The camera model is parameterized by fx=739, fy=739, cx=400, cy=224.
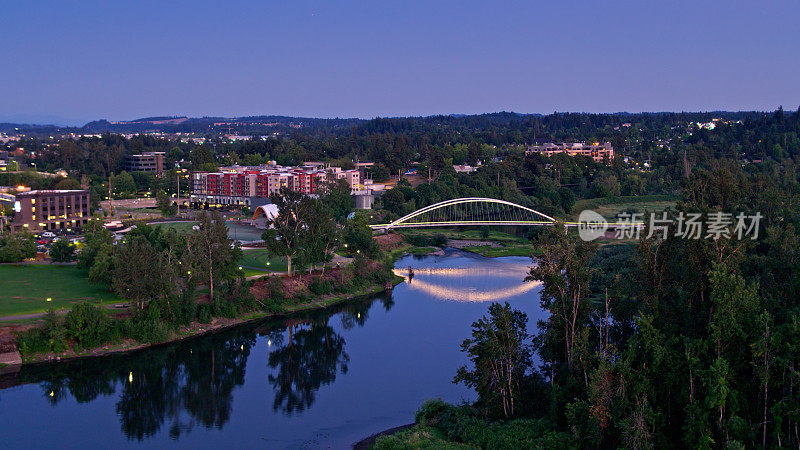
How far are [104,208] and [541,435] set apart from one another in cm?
4090

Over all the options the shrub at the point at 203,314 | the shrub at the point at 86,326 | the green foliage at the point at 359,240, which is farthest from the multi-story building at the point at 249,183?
the shrub at the point at 86,326

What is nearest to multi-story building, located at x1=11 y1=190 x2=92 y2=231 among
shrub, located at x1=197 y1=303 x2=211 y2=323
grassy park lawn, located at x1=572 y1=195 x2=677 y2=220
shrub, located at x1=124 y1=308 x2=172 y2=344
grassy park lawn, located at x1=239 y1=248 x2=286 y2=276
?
grassy park lawn, located at x1=239 y1=248 x2=286 y2=276

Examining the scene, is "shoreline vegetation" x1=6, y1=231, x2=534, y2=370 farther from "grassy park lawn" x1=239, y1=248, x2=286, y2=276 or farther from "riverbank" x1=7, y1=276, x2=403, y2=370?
"grassy park lawn" x1=239, y1=248, x2=286, y2=276

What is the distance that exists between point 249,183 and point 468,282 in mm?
27481

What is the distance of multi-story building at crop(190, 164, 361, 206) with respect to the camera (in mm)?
54562

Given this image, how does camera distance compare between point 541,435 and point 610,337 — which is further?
point 610,337

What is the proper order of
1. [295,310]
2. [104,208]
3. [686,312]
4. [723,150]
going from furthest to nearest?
[723,150], [104,208], [295,310], [686,312]

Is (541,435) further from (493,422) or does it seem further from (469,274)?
(469,274)

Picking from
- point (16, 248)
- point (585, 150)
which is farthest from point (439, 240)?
point (585, 150)

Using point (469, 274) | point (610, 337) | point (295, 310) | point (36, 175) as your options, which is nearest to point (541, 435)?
point (610, 337)

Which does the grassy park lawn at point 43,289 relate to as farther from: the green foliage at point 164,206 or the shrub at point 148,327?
the green foliage at point 164,206

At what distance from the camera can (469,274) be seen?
111 feet

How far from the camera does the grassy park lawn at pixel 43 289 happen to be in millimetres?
22312

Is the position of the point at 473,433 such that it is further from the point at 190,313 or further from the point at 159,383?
the point at 190,313
